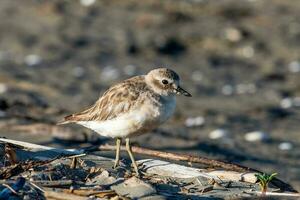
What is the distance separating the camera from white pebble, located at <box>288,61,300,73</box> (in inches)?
698

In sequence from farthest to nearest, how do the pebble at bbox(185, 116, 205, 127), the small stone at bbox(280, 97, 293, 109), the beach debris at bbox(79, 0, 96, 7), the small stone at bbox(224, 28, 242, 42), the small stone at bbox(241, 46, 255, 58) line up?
the beach debris at bbox(79, 0, 96, 7) → the small stone at bbox(224, 28, 242, 42) → the small stone at bbox(241, 46, 255, 58) → the small stone at bbox(280, 97, 293, 109) → the pebble at bbox(185, 116, 205, 127)

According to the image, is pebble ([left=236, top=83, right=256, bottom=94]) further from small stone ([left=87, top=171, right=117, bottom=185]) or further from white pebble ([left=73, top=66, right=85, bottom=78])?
small stone ([left=87, top=171, right=117, bottom=185])

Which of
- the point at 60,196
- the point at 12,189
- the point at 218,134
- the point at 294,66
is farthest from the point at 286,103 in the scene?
the point at 12,189

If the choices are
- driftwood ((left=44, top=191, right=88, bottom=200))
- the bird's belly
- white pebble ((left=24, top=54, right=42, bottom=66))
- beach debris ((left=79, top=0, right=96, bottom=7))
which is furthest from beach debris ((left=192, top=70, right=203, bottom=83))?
driftwood ((left=44, top=191, right=88, bottom=200))

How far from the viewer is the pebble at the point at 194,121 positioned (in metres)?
14.0

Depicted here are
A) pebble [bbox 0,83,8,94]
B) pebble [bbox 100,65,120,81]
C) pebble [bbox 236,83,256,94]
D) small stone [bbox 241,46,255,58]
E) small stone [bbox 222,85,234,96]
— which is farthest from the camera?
small stone [bbox 241,46,255,58]

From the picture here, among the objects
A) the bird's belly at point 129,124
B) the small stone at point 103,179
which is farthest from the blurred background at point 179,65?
the small stone at point 103,179

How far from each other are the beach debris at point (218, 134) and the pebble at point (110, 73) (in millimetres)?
3886

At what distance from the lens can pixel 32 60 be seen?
17797 mm

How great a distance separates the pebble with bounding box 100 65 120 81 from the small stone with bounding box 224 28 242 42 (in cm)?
303

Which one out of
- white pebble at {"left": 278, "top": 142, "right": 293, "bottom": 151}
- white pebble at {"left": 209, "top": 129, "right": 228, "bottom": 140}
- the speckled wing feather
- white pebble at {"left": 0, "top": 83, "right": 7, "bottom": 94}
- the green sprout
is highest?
white pebble at {"left": 0, "top": 83, "right": 7, "bottom": 94}

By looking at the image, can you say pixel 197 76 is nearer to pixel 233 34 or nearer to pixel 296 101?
pixel 296 101

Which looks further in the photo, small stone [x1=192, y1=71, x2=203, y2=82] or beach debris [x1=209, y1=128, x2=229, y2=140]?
small stone [x1=192, y1=71, x2=203, y2=82]

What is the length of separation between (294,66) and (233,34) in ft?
6.35
